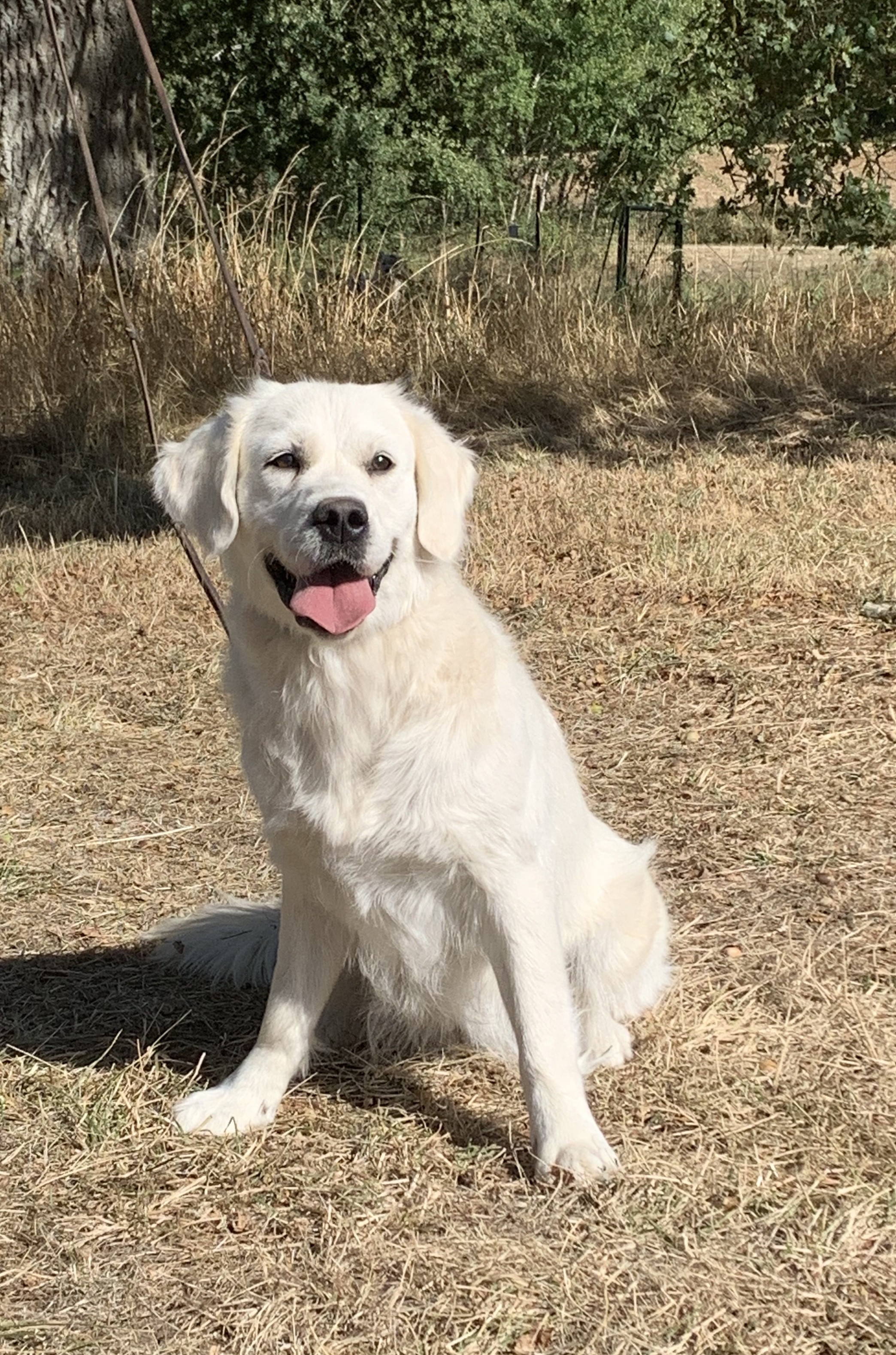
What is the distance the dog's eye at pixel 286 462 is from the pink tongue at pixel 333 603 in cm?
A: 25

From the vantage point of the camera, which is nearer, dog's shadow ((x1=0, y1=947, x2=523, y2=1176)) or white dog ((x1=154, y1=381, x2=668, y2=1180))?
white dog ((x1=154, y1=381, x2=668, y2=1180))

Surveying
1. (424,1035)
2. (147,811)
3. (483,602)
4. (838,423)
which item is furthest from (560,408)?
(424,1035)

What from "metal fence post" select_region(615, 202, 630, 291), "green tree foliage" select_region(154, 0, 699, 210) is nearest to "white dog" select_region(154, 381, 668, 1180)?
"metal fence post" select_region(615, 202, 630, 291)

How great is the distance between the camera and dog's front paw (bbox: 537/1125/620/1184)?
2.57m

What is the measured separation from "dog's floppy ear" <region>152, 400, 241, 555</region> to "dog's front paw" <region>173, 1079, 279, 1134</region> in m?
1.10

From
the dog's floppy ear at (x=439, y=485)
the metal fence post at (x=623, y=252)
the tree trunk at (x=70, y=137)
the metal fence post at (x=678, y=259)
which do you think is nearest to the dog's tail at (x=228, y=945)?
the dog's floppy ear at (x=439, y=485)

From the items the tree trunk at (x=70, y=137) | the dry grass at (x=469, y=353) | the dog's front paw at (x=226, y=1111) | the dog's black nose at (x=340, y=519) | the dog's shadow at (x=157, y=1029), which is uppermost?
the dog's black nose at (x=340, y=519)

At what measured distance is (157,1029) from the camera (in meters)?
3.27

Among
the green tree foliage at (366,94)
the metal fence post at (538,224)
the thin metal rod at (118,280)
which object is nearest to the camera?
the thin metal rod at (118,280)

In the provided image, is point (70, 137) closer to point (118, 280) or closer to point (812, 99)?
point (812, 99)

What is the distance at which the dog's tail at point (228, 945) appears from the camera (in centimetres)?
Result: 342

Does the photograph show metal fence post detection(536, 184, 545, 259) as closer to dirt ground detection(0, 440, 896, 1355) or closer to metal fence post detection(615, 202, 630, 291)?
metal fence post detection(615, 202, 630, 291)

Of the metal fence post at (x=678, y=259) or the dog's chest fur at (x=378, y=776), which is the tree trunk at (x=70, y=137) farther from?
the dog's chest fur at (x=378, y=776)

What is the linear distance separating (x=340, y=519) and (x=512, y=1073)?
1.30 m
